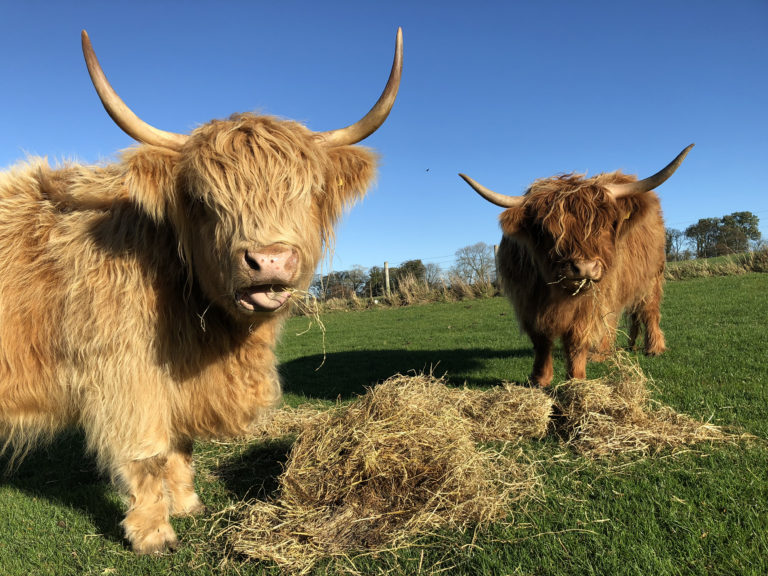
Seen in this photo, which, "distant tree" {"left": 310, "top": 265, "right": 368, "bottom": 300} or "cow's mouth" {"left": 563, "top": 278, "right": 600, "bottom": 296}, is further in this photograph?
"distant tree" {"left": 310, "top": 265, "right": 368, "bottom": 300}

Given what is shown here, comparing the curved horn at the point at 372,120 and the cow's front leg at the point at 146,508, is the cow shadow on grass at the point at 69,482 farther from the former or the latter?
the curved horn at the point at 372,120

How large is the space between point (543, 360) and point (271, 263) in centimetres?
384

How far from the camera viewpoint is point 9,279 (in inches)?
104

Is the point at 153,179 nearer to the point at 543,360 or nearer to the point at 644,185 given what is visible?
the point at 543,360

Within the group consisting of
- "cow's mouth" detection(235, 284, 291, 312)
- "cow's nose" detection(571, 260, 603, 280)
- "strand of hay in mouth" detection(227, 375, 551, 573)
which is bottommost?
"strand of hay in mouth" detection(227, 375, 551, 573)

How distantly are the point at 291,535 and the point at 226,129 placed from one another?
211 cm

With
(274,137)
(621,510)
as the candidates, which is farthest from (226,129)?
(621,510)

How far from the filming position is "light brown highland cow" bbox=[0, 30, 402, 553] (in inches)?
91.4

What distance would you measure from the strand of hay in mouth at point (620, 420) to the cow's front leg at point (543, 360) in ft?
3.26

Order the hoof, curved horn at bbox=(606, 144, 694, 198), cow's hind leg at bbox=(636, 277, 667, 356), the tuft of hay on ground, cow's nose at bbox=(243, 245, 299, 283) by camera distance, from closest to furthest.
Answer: cow's nose at bbox=(243, 245, 299, 283) < the hoof < the tuft of hay on ground < curved horn at bbox=(606, 144, 694, 198) < cow's hind leg at bbox=(636, 277, 667, 356)

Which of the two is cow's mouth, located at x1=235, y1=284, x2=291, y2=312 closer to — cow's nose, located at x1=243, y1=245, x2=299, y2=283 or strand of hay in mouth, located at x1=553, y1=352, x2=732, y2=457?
cow's nose, located at x1=243, y1=245, x2=299, y2=283

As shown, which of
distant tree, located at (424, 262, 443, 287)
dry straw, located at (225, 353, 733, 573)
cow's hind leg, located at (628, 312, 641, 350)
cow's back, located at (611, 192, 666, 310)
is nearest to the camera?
dry straw, located at (225, 353, 733, 573)

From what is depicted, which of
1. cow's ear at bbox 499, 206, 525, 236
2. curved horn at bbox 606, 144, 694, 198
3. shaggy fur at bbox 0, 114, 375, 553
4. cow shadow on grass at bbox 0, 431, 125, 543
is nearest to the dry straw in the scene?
shaggy fur at bbox 0, 114, 375, 553

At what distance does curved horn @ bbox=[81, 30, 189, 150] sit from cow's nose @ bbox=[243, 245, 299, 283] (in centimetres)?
90
